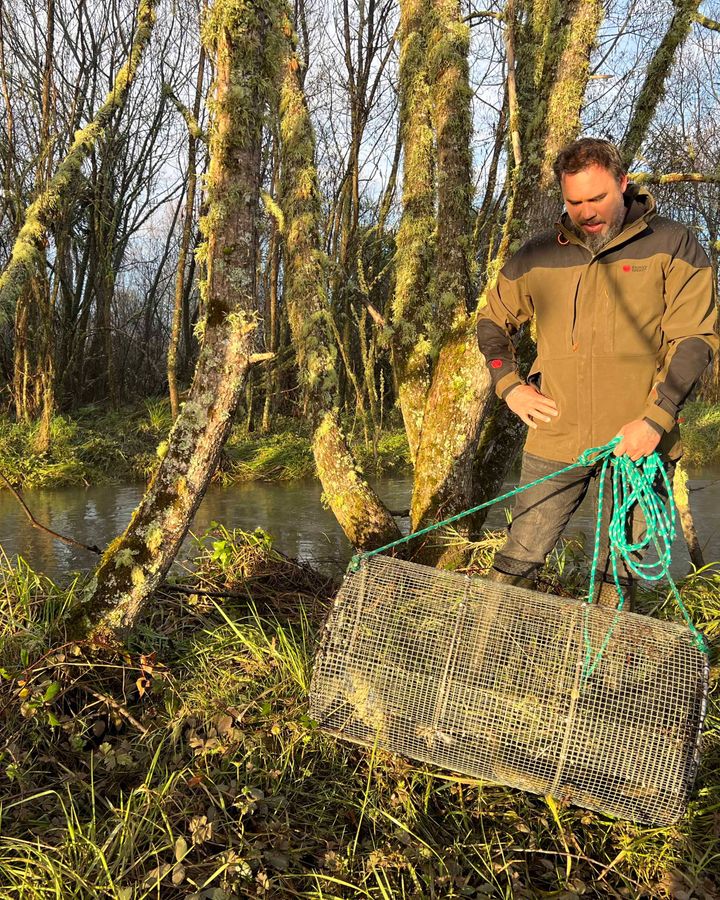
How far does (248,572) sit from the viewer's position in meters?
3.77

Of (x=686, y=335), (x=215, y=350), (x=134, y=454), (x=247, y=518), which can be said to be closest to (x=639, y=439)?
(x=686, y=335)

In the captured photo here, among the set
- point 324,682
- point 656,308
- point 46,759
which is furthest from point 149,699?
point 656,308

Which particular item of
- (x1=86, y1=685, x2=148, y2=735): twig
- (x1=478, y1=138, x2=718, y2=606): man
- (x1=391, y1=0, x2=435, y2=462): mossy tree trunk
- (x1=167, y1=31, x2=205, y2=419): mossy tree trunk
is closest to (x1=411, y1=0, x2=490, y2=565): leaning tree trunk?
(x1=391, y1=0, x2=435, y2=462): mossy tree trunk

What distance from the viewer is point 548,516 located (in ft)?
8.49

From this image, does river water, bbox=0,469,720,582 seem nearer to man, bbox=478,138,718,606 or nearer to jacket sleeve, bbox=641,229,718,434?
man, bbox=478,138,718,606

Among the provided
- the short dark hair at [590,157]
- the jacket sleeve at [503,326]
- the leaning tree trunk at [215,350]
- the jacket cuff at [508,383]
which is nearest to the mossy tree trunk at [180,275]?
the leaning tree trunk at [215,350]

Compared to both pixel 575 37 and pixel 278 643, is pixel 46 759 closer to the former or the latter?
pixel 278 643

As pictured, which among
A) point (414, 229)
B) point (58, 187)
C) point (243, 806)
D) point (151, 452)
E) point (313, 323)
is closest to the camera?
point (243, 806)

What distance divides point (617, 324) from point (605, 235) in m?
→ 0.32

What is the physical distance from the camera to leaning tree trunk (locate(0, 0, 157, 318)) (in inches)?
114

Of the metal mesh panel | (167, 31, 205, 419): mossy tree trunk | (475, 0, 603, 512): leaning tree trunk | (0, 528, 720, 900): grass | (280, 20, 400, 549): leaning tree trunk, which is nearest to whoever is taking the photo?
(0, 528, 720, 900): grass

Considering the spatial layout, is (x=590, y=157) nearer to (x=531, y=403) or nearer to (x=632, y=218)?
(x=632, y=218)

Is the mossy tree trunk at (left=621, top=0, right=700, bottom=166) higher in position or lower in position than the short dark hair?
higher

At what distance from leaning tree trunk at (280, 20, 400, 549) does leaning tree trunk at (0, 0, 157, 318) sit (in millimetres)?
1198
